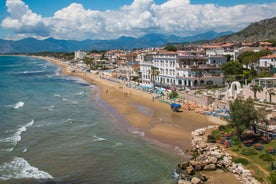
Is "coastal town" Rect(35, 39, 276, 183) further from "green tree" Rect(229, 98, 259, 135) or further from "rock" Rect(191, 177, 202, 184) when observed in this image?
"green tree" Rect(229, 98, 259, 135)

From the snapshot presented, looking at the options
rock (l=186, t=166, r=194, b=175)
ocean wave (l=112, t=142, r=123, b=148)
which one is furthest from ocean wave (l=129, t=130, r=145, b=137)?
rock (l=186, t=166, r=194, b=175)

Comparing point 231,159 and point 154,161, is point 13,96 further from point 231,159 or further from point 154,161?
point 231,159

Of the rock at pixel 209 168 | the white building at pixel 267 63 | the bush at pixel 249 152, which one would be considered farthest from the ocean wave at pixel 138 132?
the white building at pixel 267 63

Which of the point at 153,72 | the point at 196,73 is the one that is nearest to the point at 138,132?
the point at 196,73

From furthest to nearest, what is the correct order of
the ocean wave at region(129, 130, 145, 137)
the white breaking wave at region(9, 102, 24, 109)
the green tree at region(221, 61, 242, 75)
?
the green tree at region(221, 61, 242, 75), the white breaking wave at region(9, 102, 24, 109), the ocean wave at region(129, 130, 145, 137)

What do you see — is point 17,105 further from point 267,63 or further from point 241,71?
point 267,63

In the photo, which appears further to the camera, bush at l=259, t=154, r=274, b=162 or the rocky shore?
bush at l=259, t=154, r=274, b=162

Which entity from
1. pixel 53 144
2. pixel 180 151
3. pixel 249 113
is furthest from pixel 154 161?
pixel 53 144
